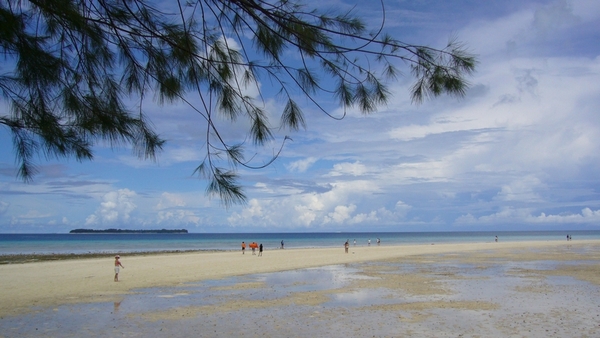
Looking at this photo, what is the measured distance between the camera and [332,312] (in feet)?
38.0

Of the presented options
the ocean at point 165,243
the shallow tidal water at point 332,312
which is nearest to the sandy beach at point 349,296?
the shallow tidal water at point 332,312

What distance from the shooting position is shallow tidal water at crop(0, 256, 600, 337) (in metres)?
9.78

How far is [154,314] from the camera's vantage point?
11664 millimetres

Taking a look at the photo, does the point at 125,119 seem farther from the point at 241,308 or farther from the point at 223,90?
the point at 241,308

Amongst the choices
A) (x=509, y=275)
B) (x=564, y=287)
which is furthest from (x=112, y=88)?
(x=509, y=275)

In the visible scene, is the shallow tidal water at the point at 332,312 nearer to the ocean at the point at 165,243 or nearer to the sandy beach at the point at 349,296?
the sandy beach at the point at 349,296

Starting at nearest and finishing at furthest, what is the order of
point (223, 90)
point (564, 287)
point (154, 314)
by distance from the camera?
point (223, 90) < point (154, 314) < point (564, 287)

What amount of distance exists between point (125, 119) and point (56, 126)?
0.64m

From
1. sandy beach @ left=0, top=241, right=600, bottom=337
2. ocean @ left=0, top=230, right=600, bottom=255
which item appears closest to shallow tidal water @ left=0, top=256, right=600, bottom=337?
sandy beach @ left=0, top=241, right=600, bottom=337

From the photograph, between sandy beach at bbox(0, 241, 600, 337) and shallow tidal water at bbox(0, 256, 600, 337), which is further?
sandy beach at bbox(0, 241, 600, 337)

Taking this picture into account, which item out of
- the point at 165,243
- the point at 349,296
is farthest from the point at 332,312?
the point at 165,243

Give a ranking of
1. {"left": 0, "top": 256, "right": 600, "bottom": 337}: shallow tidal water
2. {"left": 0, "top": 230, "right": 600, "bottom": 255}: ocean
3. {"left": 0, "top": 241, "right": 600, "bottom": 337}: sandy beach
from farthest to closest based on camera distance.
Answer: {"left": 0, "top": 230, "right": 600, "bottom": 255}: ocean < {"left": 0, "top": 241, "right": 600, "bottom": 337}: sandy beach < {"left": 0, "top": 256, "right": 600, "bottom": 337}: shallow tidal water

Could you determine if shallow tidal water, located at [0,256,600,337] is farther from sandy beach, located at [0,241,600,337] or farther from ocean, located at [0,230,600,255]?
ocean, located at [0,230,600,255]

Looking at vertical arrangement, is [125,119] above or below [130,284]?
above
